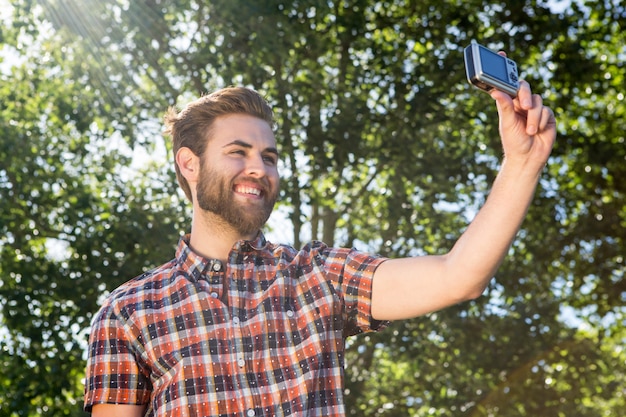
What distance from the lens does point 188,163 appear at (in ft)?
10.8

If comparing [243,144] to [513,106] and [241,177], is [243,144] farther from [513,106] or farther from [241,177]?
[513,106]

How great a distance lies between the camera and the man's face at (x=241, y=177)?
3004 millimetres

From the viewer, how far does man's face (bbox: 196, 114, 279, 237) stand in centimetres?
→ 300

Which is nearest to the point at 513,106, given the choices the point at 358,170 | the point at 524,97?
the point at 524,97

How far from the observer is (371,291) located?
2.79 metres

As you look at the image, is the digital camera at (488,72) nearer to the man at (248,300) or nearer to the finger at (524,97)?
the finger at (524,97)

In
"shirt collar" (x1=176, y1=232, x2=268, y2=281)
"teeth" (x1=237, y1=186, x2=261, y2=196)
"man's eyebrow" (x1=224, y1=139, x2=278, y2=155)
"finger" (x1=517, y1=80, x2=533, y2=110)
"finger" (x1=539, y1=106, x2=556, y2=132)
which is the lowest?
"shirt collar" (x1=176, y1=232, x2=268, y2=281)

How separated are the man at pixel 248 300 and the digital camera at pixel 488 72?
0.19 metres

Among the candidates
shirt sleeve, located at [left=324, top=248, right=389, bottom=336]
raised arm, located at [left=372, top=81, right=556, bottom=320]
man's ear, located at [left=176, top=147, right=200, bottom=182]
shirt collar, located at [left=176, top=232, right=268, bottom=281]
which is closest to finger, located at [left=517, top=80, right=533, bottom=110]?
raised arm, located at [left=372, top=81, right=556, bottom=320]

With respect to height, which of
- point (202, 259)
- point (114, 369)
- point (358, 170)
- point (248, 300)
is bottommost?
point (114, 369)

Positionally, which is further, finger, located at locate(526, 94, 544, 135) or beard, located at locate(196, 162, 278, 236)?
beard, located at locate(196, 162, 278, 236)

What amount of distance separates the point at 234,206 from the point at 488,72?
1.09 m

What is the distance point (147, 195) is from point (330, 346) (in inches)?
340

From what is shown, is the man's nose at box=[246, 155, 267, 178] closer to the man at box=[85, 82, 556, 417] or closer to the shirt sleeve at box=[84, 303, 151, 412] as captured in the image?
A: the man at box=[85, 82, 556, 417]
